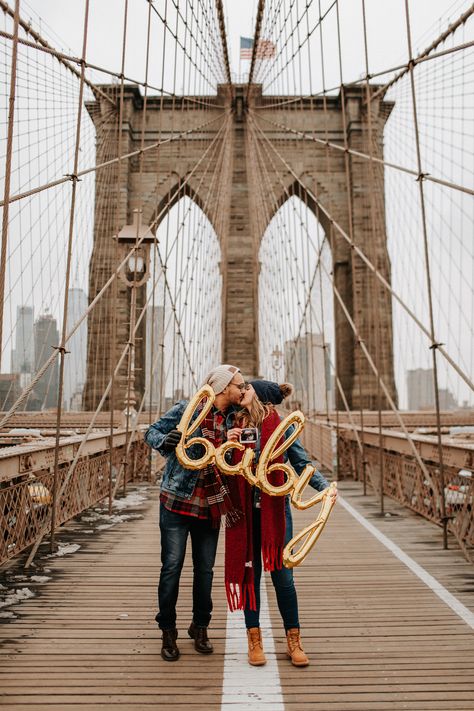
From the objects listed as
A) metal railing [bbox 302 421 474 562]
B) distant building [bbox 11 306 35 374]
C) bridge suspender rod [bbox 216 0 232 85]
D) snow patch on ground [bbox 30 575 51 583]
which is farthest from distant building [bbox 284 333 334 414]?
bridge suspender rod [bbox 216 0 232 85]

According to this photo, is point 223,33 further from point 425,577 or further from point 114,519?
point 425,577

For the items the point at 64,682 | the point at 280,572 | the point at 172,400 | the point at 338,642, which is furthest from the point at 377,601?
the point at 172,400

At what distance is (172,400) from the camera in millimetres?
9547

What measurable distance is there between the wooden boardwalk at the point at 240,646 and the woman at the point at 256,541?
0.13 metres

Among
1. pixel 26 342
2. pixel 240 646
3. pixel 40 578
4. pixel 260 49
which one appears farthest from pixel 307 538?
pixel 260 49

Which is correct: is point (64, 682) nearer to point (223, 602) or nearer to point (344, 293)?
point (223, 602)

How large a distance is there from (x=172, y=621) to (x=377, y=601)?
112 cm

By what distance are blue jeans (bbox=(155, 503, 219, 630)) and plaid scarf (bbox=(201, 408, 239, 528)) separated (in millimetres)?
72

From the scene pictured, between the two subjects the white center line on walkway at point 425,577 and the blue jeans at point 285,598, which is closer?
the blue jeans at point 285,598

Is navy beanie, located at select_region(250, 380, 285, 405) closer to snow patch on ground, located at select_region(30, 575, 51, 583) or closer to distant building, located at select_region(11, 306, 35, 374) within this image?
snow patch on ground, located at select_region(30, 575, 51, 583)

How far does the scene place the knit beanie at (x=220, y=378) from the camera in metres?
2.02

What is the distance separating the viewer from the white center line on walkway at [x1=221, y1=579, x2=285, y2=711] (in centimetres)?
175

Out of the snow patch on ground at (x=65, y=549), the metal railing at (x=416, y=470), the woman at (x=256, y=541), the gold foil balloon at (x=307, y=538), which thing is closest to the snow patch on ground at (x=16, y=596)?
the snow patch on ground at (x=65, y=549)

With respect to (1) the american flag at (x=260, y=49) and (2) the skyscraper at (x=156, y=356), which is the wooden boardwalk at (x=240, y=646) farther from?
(1) the american flag at (x=260, y=49)
